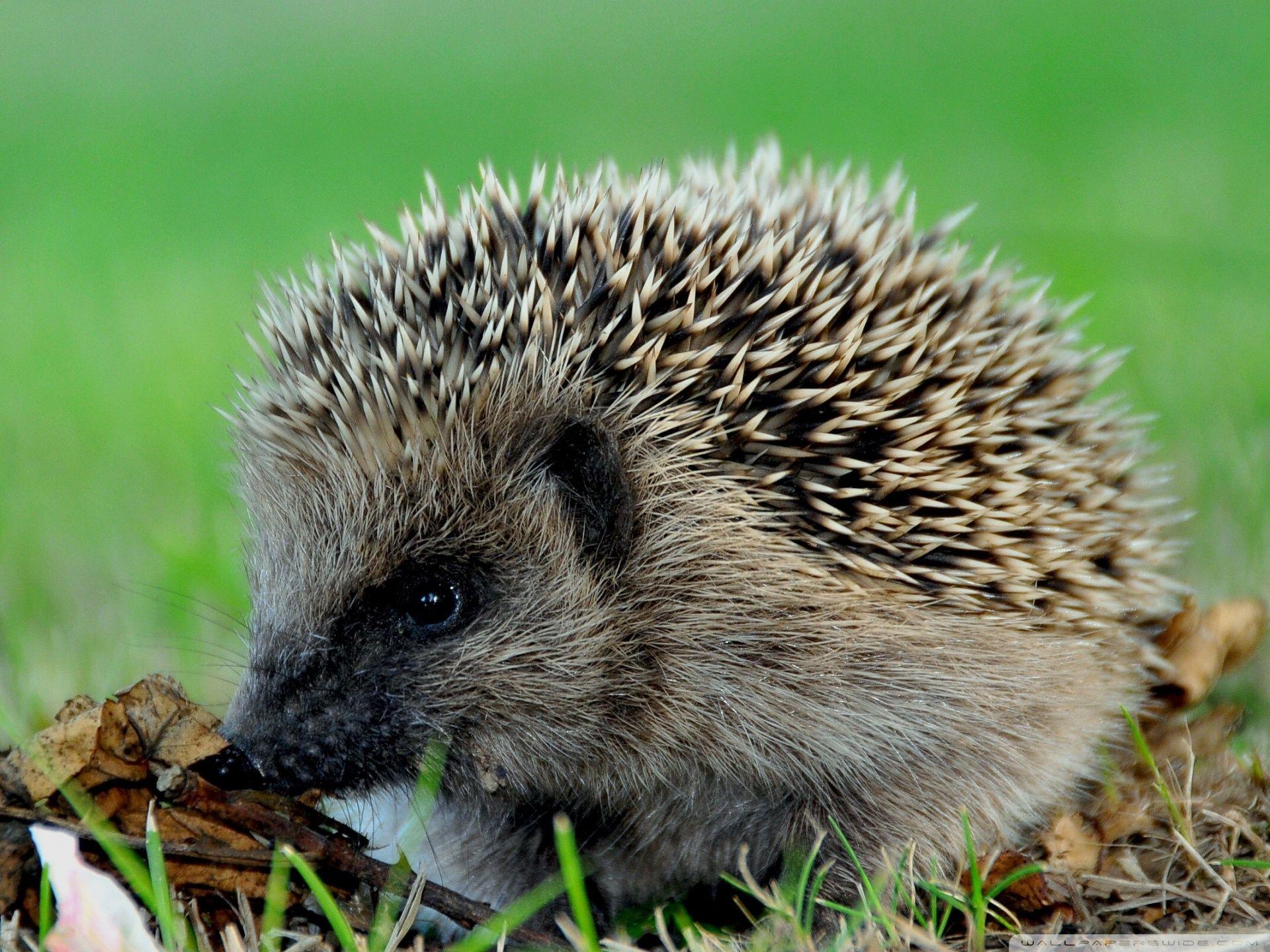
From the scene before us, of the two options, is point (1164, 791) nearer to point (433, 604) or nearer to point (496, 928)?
point (496, 928)

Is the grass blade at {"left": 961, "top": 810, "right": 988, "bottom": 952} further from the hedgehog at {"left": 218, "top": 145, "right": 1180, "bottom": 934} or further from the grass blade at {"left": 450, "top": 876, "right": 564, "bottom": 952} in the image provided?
the grass blade at {"left": 450, "top": 876, "right": 564, "bottom": 952}

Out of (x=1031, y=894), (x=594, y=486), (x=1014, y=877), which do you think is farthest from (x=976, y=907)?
(x=594, y=486)

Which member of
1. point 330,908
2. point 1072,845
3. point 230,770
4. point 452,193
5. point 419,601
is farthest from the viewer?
point 452,193

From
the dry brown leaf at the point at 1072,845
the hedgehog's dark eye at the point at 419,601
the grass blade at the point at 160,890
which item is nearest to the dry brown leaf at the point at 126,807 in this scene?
the grass blade at the point at 160,890

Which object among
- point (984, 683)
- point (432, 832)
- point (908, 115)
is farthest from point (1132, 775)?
point (908, 115)

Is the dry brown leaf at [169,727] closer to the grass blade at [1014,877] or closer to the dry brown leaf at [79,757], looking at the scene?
the dry brown leaf at [79,757]

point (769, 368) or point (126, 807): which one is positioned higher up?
point (769, 368)
